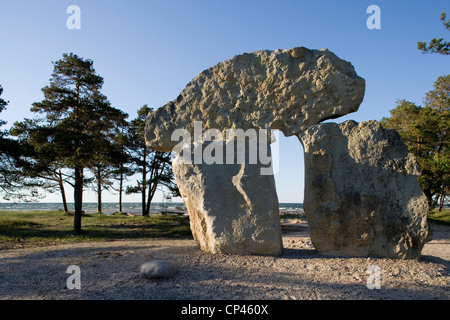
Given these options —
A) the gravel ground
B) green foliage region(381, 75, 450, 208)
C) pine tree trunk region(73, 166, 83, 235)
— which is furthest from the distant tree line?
green foliage region(381, 75, 450, 208)

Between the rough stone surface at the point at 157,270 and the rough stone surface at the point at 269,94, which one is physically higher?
the rough stone surface at the point at 269,94

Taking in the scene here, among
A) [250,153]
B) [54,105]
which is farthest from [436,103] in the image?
[54,105]

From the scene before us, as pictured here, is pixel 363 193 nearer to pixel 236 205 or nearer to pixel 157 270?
pixel 236 205

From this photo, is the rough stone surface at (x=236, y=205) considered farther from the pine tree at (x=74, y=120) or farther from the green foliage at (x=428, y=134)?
the green foliage at (x=428, y=134)

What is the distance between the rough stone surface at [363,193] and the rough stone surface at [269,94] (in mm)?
567

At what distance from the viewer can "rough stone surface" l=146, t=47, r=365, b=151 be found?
684 cm

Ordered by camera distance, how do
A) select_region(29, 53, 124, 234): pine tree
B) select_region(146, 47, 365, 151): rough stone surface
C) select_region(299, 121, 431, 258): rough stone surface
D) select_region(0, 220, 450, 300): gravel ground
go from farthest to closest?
select_region(29, 53, 124, 234): pine tree
select_region(146, 47, 365, 151): rough stone surface
select_region(299, 121, 431, 258): rough stone surface
select_region(0, 220, 450, 300): gravel ground

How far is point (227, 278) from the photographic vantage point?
5262 mm

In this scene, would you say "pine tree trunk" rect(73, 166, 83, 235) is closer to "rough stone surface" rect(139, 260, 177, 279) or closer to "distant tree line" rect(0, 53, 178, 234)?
"distant tree line" rect(0, 53, 178, 234)

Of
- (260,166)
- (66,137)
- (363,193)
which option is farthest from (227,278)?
(66,137)

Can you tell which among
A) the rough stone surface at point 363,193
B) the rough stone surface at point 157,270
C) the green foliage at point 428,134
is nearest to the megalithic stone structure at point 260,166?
the rough stone surface at point 363,193

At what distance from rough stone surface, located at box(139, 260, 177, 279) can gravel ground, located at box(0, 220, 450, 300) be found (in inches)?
3.7

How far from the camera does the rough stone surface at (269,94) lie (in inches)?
269

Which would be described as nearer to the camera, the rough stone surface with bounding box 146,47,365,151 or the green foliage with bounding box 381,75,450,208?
the rough stone surface with bounding box 146,47,365,151
